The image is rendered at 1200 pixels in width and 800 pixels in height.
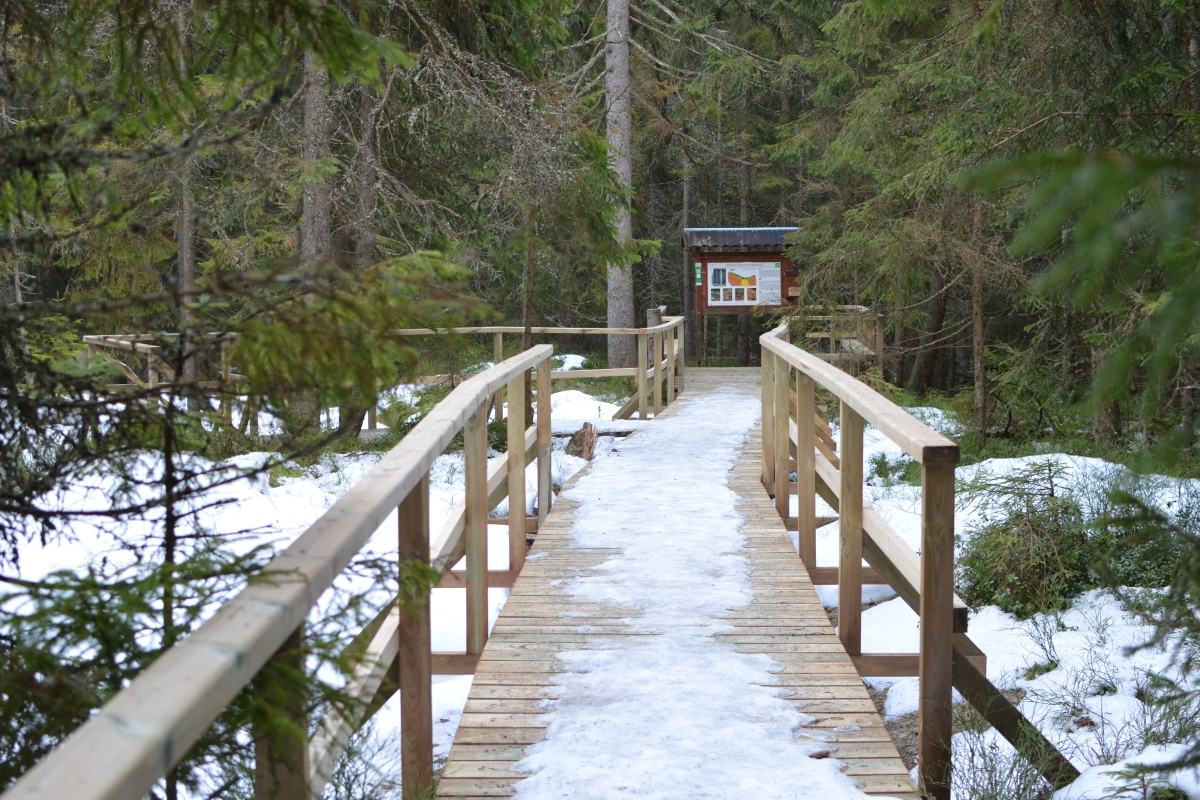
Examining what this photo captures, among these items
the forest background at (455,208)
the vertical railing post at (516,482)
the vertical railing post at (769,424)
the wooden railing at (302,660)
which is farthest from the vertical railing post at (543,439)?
the wooden railing at (302,660)

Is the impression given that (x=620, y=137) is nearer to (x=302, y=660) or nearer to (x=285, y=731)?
(x=302, y=660)

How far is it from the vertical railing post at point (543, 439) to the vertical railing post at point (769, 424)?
1.65 m

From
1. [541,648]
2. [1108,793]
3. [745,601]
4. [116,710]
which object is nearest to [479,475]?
[541,648]

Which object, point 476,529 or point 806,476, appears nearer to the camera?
point 476,529

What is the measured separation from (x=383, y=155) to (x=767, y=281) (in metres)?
10.0

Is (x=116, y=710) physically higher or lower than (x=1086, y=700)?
higher

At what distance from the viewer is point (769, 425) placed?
7.87 meters

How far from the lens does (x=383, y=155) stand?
12.4 meters

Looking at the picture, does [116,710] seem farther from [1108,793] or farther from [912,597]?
[912,597]

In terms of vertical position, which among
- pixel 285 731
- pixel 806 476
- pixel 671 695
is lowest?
pixel 671 695

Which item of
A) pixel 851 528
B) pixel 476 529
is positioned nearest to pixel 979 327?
pixel 851 528

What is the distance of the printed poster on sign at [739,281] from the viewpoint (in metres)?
20.7

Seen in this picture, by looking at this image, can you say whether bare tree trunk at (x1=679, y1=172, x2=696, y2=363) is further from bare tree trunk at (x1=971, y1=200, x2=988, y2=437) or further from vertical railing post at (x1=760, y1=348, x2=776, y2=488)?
vertical railing post at (x1=760, y1=348, x2=776, y2=488)

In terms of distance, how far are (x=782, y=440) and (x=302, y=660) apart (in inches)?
202
